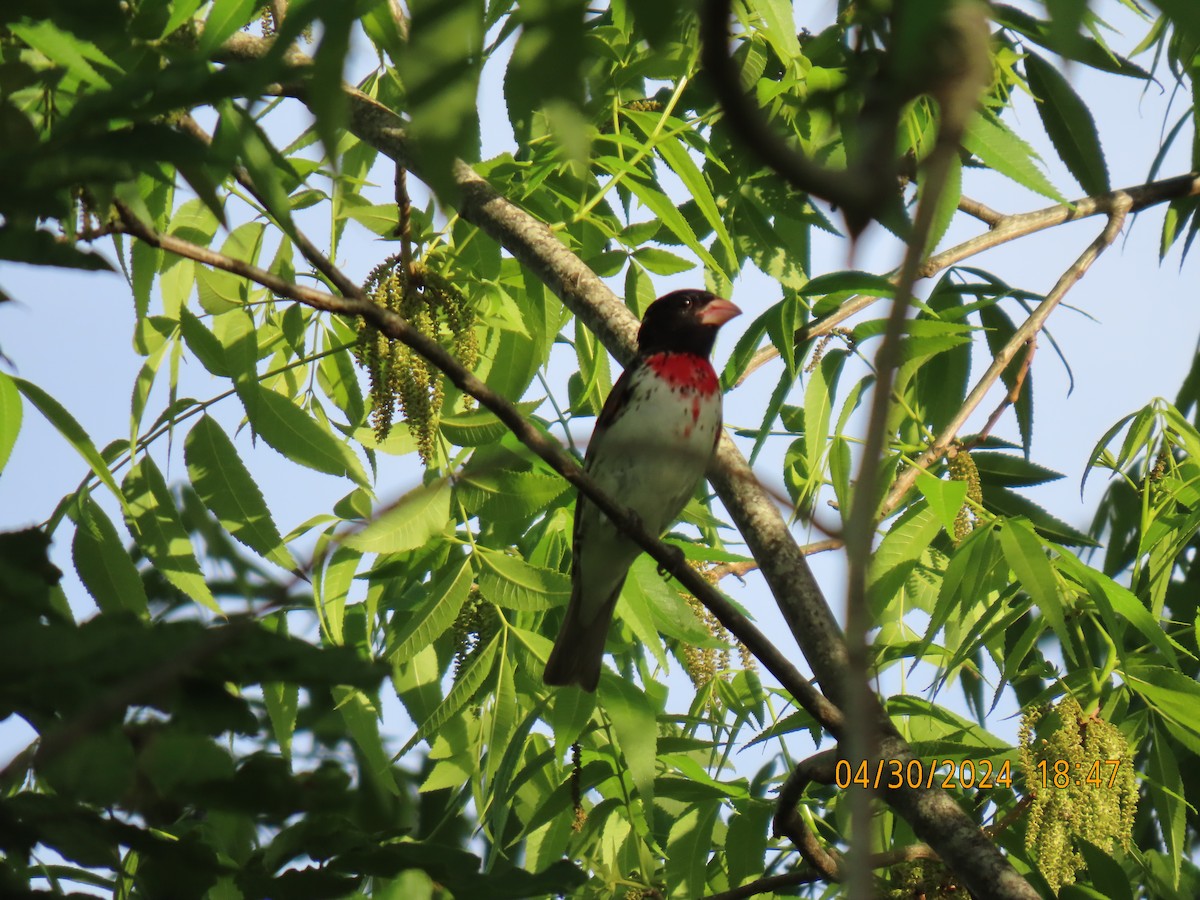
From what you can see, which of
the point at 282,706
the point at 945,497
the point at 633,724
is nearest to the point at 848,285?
the point at 945,497

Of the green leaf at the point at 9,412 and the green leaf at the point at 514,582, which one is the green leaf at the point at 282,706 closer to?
the green leaf at the point at 514,582

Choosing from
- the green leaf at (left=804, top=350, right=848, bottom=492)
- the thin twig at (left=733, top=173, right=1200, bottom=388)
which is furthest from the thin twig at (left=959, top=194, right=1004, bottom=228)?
the green leaf at (left=804, top=350, right=848, bottom=492)

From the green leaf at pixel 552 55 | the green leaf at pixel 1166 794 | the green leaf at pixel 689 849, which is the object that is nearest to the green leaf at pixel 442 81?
the green leaf at pixel 552 55

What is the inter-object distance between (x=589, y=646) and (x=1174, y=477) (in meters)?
1.74

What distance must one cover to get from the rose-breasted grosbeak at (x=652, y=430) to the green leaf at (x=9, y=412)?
1769 mm

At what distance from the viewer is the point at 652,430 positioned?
5125 mm

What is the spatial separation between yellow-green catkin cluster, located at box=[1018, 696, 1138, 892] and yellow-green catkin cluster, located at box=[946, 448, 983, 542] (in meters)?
0.53

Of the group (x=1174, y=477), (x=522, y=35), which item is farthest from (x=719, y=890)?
(x=522, y=35)

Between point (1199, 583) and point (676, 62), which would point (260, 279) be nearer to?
point (676, 62)

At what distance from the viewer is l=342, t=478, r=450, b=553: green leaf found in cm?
307

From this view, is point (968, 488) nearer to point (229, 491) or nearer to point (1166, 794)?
point (1166, 794)

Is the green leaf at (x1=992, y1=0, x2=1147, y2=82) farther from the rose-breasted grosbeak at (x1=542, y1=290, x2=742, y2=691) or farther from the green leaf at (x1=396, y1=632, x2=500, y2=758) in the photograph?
the green leaf at (x1=396, y1=632, x2=500, y2=758)

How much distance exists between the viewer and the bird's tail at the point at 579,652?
11.0 ft

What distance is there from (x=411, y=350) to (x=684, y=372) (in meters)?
2.65
